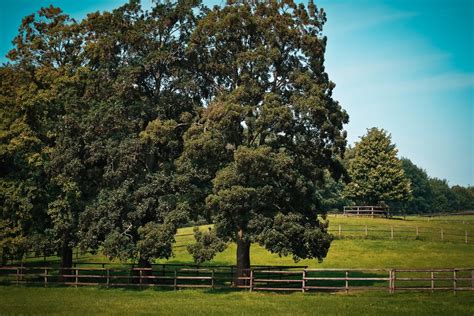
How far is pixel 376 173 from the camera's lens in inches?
3120

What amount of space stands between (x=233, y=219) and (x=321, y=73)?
11.3 meters

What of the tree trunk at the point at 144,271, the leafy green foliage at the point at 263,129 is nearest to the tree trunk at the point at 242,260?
the leafy green foliage at the point at 263,129

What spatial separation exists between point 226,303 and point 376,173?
5579cm

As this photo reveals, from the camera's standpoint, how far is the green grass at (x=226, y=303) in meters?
25.1

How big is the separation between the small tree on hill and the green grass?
5061 centimetres

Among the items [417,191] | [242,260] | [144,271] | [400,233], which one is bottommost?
[144,271]

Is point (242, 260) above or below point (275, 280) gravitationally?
above

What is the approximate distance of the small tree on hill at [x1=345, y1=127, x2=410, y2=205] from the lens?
261ft

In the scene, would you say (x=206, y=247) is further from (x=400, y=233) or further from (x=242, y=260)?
(x=400, y=233)

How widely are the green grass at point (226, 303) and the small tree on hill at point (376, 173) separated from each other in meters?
50.6

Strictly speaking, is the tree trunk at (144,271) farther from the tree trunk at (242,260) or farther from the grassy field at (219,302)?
the tree trunk at (242,260)

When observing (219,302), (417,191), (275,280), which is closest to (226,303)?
(219,302)

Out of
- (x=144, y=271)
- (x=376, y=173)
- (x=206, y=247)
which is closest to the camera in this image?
(x=206, y=247)

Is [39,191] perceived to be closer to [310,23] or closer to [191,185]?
[191,185]
